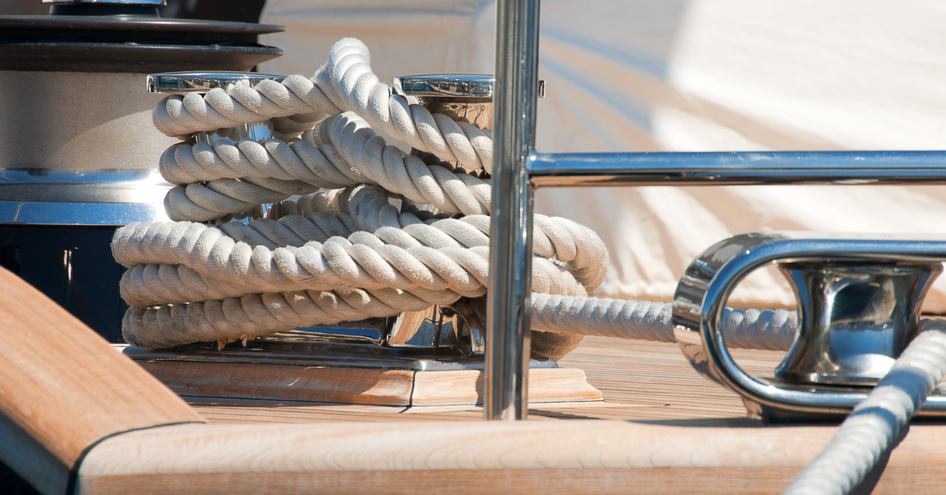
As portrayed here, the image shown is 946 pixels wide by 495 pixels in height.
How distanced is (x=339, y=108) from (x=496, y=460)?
0.71 meters

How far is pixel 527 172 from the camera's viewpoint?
25.0 inches

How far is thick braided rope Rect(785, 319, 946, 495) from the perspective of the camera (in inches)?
18.0

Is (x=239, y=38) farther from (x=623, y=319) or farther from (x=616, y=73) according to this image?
(x=616, y=73)

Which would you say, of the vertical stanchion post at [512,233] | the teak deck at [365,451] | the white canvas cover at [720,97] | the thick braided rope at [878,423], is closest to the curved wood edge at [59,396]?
the teak deck at [365,451]

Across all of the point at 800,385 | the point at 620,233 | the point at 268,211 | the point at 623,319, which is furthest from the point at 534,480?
the point at 620,233

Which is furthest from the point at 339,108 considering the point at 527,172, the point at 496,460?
the point at 496,460

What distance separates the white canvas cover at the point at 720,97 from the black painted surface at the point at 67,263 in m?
1.64

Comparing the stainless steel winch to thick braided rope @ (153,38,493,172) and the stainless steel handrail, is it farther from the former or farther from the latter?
the stainless steel handrail

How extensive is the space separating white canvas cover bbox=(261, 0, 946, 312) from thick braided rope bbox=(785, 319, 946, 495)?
2261mm

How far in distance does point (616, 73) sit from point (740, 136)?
317 millimetres

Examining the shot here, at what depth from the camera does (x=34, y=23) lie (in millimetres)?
1461

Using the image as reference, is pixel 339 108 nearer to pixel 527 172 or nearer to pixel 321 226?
pixel 321 226

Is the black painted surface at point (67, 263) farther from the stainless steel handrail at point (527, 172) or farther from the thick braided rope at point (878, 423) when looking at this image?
the thick braided rope at point (878, 423)

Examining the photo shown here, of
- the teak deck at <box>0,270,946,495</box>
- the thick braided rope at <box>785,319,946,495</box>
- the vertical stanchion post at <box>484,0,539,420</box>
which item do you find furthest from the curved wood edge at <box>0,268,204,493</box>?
the thick braided rope at <box>785,319,946,495</box>
